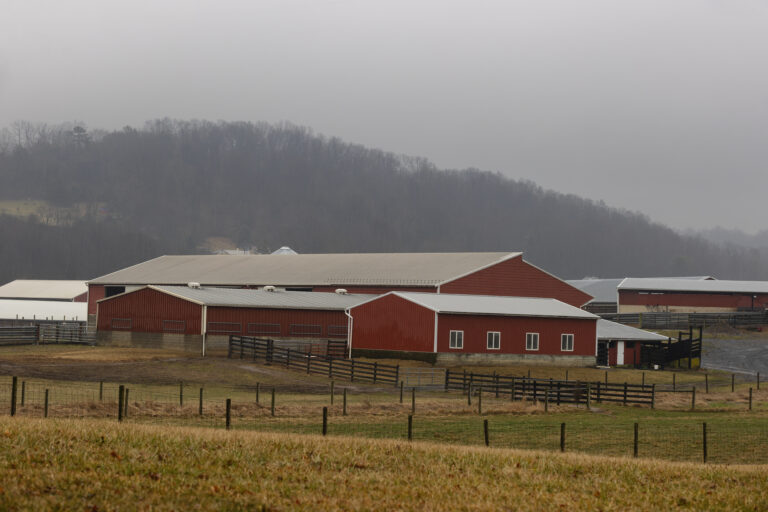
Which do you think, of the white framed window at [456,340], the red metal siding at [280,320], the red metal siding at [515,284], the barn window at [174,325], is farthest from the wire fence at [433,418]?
the red metal siding at [515,284]

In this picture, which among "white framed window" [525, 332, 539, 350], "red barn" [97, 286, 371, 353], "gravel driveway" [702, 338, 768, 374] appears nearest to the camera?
"red barn" [97, 286, 371, 353]

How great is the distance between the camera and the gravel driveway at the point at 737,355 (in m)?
72.2

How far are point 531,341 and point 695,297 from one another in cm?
4809

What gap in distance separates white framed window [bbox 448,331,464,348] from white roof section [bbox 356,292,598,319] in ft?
4.28

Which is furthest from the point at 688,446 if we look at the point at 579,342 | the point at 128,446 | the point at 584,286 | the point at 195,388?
the point at 584,286

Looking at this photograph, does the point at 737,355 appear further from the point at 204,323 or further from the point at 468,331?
the point at 204,323

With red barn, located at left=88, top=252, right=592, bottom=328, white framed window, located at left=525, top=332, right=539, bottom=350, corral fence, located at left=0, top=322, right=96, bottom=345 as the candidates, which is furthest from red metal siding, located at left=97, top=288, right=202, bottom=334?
white framed window, located at left=525, top=332, right=539, bottom=350

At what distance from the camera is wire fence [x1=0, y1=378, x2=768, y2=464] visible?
89.1 feet

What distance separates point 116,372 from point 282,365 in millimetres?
11231

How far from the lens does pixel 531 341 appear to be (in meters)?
65.2

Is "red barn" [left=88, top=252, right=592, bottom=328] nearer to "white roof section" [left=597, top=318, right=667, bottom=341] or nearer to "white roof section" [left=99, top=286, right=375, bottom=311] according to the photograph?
"white roof section" [left=99, top=286, right=375, bottom=311]

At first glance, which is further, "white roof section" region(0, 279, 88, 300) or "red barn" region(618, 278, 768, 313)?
"white roof section" region(0, 279, 88, 300)

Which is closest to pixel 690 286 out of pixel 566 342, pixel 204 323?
pixel 566 342

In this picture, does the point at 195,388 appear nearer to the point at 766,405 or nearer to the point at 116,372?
the point at 116,372
